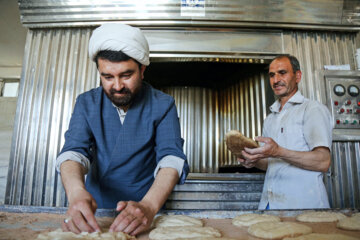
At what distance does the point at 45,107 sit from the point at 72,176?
1645mm

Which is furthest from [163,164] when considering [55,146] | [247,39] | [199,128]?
[199,128]

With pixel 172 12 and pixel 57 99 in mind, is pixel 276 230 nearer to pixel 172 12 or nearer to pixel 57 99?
pixel 172 12

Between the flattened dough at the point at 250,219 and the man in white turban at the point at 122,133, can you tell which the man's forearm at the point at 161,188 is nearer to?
the man in white turban at the point at 122,133

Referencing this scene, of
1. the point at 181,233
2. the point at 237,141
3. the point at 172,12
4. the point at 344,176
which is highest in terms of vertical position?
the point at 172,12

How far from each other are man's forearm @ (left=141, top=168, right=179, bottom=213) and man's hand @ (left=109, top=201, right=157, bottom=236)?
8 centimetres

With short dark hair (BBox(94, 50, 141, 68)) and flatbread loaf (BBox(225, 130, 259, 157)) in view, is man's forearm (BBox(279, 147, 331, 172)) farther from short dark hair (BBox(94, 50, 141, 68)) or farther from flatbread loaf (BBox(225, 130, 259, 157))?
short dark hair (BBox(94, 50, 141, 68))

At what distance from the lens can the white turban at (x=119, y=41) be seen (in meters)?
1.23

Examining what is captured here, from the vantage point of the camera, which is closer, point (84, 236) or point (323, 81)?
point (84, 236)

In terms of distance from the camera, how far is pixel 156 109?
145cm

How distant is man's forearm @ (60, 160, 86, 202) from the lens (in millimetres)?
1027

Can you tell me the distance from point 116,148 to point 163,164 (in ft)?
1.04

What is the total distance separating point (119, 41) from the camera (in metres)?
1.22

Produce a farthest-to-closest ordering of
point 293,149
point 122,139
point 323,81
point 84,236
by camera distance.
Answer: point 323,81
point 293,149
point 122,139
point 84,236

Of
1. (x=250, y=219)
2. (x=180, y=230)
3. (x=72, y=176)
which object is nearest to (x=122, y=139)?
(x=72, y=176)
